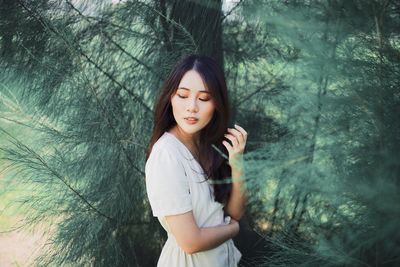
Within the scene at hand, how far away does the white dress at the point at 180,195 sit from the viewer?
1.16m

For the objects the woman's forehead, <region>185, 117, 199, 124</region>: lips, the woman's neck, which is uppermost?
the woman's forehead

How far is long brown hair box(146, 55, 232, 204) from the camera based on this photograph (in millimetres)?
1238

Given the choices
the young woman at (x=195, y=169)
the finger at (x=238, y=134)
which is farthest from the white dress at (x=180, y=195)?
the finger at (x=238, y=134)

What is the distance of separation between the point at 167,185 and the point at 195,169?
0.10 m

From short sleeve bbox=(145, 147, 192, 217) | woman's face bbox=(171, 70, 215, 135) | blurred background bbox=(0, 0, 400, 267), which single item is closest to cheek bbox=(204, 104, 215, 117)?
woman's face bbox=(171, 70, 215, 135)

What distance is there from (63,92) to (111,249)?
0.52 m

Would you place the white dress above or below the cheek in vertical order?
below

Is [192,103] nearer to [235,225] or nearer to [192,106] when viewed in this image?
[192,106]

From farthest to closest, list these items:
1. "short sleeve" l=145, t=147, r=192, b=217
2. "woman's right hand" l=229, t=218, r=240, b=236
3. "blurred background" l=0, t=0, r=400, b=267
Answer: "blurred background" l=0, t=0, r=400, b=267 → "woman's right hand" l=229, t=218, r=240, b=236 → "short sleeve" l=145, t=147, r=192, b=217

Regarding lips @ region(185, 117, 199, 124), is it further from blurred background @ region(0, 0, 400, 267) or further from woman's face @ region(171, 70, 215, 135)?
blurred background @ region(0, 0, 400, 267)

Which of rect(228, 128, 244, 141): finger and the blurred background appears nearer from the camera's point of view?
rect(228, 128, 244, 141): finger

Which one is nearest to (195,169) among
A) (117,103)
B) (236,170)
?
(236,170)

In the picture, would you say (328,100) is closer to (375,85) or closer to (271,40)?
(375,85)

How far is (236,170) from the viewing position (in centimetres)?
124
